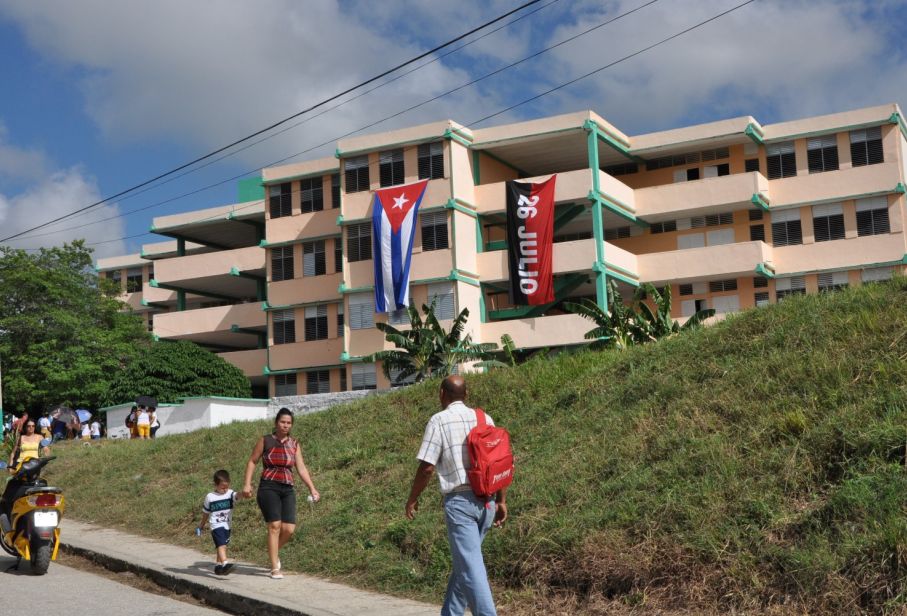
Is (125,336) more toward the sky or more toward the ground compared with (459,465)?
more toward the sky

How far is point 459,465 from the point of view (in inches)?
300

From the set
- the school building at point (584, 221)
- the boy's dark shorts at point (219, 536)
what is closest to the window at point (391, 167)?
the school building at point (584, 221)

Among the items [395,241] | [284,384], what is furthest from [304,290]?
[395,241]

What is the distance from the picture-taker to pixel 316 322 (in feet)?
146

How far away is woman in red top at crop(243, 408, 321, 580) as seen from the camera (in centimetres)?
1138

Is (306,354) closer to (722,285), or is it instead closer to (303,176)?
(303,176)

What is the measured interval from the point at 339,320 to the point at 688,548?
35.4 metres

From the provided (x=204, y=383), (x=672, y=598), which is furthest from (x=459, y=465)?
(x=204, y=383)

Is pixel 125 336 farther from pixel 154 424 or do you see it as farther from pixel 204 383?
pixel 154 424

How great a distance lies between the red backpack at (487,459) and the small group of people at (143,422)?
25372 mm

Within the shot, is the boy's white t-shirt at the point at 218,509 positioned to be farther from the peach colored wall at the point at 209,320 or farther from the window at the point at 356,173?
the peach colored wall at the point at 209,320

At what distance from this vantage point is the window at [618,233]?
4412cm

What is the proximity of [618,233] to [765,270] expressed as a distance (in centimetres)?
669

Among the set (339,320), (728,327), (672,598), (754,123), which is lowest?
(672,598)
